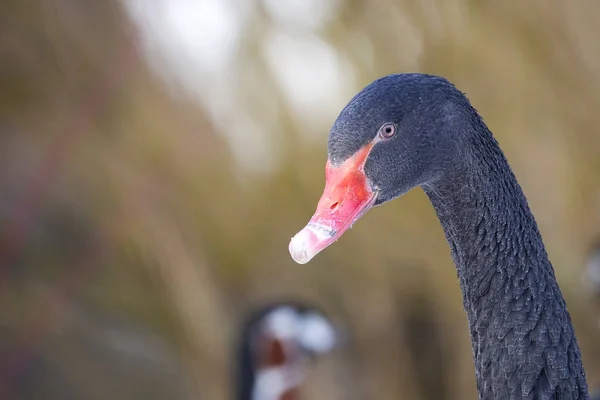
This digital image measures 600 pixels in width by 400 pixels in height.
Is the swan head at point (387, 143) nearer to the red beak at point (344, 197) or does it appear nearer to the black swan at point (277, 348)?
the red beak at point (344, 197)

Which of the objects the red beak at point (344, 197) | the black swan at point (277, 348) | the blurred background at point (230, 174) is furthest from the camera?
the blurred background at point (230, 174)

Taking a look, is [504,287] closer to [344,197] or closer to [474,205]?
[474,205]

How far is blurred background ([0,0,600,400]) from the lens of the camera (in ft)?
15.4

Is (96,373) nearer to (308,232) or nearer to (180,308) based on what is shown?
(180,308)

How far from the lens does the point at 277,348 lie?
4.25 m

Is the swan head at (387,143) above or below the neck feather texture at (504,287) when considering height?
above

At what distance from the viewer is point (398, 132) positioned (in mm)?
1648

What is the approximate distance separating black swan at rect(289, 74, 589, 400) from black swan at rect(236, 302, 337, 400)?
2551mm

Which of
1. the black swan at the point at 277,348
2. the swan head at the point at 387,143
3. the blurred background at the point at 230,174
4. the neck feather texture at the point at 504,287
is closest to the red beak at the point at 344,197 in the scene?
the swan head at the point at 387,143

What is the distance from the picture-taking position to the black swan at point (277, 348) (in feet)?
13.8

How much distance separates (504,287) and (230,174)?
357cm

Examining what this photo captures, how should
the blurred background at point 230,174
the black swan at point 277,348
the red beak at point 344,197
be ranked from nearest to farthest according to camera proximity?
the red beak at point 344,197 → the black swan at point 277,348 → the blurred background at point 230,174

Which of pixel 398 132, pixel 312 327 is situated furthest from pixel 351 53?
pixel 398 132

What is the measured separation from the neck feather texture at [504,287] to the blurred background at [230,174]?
314 centimetres
